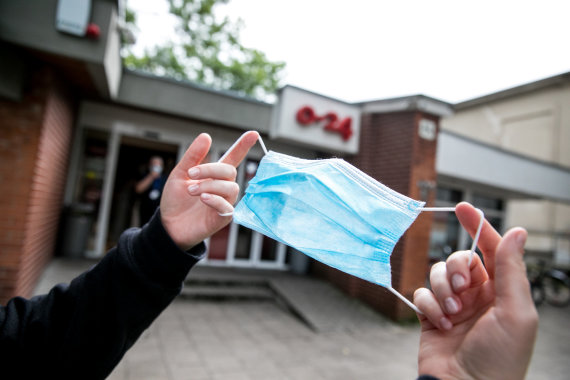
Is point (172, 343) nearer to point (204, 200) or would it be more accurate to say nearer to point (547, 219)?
point (204, 200)

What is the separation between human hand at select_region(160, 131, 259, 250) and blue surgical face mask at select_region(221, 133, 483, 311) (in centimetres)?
9

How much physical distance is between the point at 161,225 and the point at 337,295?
638cm

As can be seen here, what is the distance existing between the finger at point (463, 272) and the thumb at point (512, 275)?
0.23 ft

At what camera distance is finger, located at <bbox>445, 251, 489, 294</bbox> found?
30.7 inches

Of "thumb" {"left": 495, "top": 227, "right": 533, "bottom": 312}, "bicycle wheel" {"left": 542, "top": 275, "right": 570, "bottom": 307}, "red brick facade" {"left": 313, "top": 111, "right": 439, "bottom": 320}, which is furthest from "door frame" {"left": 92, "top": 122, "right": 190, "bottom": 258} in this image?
"bicycle wheel" {"left": 542, "top": 275, "right": 570, "bottom": 307}

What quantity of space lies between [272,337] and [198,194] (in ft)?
14.4

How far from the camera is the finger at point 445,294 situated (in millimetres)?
788

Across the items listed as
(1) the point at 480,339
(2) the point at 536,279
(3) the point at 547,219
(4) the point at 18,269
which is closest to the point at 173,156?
(4) the point at 18,269

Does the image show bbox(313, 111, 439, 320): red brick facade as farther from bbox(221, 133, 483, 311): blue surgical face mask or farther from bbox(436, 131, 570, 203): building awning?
bbox(221, 133, 483, 311): blue surgical face mask

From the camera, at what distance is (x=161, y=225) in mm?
1126

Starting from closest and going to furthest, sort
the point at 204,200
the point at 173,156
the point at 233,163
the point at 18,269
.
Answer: the point at 204,200, the point at 233,163, the point at 18,269, the point at 173,156

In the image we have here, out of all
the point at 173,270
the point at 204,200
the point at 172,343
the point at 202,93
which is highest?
the point at 202,93

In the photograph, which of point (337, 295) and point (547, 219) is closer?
point (337, 295)

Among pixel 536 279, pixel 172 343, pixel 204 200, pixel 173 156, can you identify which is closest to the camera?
pixel 204 200
